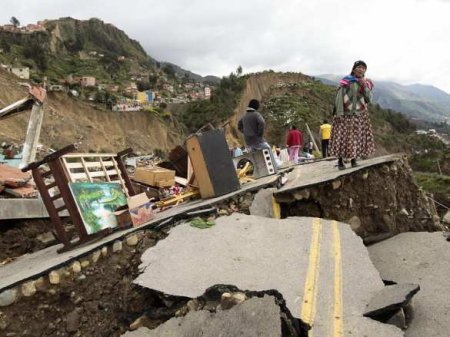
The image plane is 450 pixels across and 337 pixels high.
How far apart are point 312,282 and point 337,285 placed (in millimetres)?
232

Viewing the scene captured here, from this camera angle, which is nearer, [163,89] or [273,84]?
[273,84]

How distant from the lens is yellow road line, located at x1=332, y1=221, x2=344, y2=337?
3745 mm

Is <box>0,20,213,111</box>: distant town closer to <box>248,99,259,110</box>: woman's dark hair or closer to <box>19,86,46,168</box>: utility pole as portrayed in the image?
<box>248,99,259,110</box>: woman's dark hair

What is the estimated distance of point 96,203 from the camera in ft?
19.5

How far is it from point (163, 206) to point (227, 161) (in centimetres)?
122

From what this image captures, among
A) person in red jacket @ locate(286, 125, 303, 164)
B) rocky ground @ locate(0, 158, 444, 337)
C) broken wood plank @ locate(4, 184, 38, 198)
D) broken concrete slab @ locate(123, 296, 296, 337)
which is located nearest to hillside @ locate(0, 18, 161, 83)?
person in red jacket @ locate(286, 125, 303, 164)

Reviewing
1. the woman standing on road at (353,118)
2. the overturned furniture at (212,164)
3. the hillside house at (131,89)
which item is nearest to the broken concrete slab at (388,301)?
the overturned furniture at (212,164)

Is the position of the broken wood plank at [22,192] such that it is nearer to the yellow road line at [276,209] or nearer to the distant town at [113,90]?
the yellow road line at [276,209]

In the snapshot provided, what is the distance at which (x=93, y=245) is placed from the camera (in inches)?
206

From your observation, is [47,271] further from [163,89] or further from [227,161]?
[163,89]

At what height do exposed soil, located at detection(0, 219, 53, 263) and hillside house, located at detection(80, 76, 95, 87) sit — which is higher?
hillside house, located at detection(80, 76, 95, 87)

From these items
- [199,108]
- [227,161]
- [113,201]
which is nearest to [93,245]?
[113,201]

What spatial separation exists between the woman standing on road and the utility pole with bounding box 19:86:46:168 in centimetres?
459

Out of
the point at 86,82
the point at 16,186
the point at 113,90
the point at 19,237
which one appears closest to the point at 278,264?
the point at 19,237
